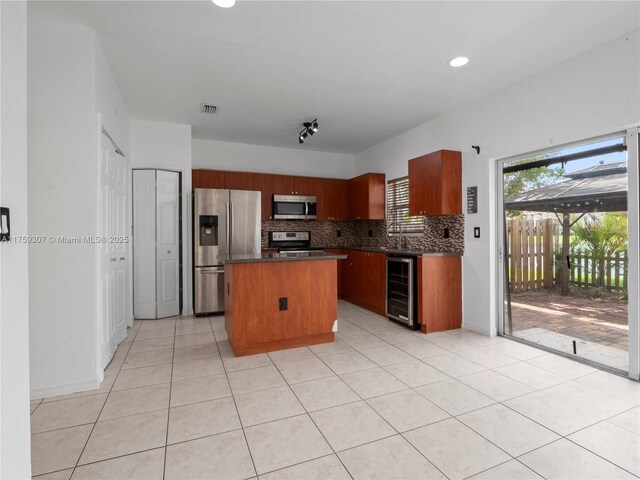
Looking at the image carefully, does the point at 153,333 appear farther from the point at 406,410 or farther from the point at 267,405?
the point at 406,410

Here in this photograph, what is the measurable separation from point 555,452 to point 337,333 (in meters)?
2.38

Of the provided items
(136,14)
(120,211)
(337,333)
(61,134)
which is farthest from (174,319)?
(136,14)

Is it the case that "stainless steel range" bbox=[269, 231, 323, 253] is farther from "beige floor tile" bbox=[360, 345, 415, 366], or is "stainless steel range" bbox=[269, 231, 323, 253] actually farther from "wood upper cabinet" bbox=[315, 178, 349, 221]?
"beige floor tile" bbox=[360, 345, 415, 366]

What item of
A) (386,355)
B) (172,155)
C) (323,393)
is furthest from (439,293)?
(172,155)

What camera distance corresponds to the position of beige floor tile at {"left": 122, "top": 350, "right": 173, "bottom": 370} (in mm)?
2967

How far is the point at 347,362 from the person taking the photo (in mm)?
3000

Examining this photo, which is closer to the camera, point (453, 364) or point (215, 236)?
point (453, 364)

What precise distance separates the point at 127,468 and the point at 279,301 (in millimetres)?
1817

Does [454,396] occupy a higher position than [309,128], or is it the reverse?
[309,128]

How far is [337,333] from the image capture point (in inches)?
153

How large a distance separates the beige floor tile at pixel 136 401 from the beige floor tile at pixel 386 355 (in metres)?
1.79

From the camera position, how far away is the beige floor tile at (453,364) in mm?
2790

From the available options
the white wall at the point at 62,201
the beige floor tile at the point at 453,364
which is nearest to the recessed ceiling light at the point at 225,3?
the white wall at the point at 62,201

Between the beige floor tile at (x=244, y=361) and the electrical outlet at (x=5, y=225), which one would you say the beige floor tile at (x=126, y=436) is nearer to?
the beige floor tile at (x=244, y=361)
